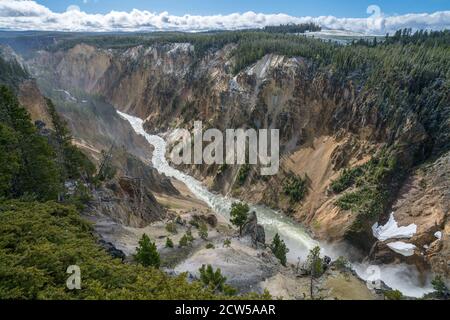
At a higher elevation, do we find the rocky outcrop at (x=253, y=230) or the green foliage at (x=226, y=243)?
the green foliage at (x=226, y=243)

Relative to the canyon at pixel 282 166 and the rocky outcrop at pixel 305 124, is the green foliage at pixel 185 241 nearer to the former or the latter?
the canyon at pixel 282 166

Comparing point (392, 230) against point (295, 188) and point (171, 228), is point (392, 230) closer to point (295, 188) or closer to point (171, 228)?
point (295, 188)

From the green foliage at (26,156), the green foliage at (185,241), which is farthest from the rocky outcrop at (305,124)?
the green foliage at (26,156)

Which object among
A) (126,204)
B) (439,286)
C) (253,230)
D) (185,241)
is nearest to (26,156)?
(126,204)
